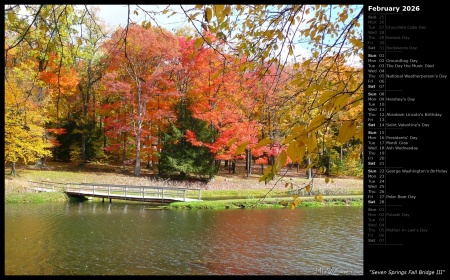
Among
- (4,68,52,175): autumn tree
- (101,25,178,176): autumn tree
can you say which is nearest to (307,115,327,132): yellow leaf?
(4,68,52,175): autumn tree

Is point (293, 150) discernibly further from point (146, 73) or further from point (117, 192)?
point (146, 73)

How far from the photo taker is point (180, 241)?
988 cm

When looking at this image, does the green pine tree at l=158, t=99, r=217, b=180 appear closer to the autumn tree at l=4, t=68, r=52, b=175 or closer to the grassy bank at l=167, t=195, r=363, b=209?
the grassy bank at l=167, t=195, r=363, b=209

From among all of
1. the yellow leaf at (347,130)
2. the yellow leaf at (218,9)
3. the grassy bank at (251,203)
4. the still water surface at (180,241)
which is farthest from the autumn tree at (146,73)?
the yellow leaf at (347,130)

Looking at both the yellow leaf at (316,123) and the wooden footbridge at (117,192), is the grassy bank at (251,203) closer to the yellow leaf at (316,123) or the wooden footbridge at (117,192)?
the wooden footbridge at (117,192)

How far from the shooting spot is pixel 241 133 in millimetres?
17641

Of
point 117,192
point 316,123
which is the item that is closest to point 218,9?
point 316,123

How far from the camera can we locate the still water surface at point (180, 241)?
771 centimetres

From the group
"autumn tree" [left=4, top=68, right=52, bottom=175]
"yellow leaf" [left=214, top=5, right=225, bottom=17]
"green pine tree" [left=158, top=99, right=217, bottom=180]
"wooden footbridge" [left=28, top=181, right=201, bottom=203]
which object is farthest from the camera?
"green pine tree" [left=158, top=99, right=217, bottom=180]

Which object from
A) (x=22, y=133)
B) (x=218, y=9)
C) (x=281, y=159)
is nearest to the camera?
(x=281, y=159)

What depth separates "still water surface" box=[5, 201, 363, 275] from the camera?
25.3 feet
